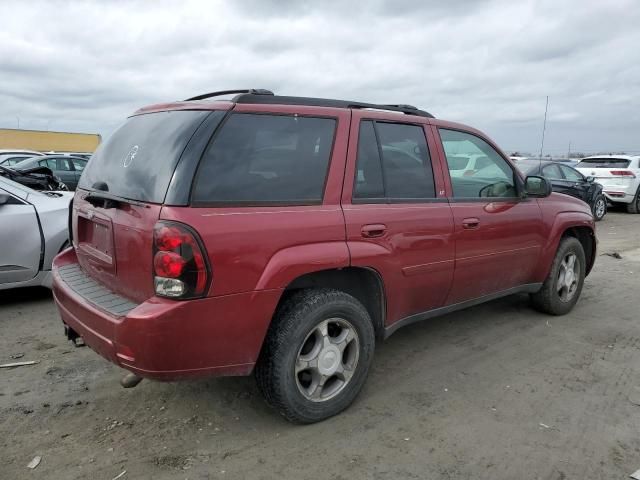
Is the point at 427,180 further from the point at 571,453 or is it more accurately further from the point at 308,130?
the point at 571,453

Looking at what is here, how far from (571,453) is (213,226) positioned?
2.23m

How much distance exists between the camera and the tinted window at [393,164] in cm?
329

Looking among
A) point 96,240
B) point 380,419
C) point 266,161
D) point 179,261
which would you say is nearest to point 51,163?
point 96,240

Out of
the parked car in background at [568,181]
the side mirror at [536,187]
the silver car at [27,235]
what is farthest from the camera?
the parked car in background at [568,181]

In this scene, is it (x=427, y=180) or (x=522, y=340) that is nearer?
(x=427, y=180)

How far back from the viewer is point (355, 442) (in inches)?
114

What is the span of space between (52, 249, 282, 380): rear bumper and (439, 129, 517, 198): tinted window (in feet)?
6.03

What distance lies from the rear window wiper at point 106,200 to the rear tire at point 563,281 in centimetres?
381

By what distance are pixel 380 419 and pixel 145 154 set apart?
80.4 inches

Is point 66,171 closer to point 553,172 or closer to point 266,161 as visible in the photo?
point 553,172

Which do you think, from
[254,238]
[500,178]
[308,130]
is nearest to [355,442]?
[254,238]

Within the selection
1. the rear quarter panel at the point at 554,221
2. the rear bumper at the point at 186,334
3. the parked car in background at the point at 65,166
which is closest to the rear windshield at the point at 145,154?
the rear bumper at the point at 186,334

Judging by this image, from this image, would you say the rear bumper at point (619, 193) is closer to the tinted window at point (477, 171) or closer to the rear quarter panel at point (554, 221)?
the rear quarter panel at point (554, 221)

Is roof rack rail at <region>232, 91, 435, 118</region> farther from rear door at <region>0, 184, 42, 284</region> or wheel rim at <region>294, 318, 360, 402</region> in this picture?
rear door at <region>0, 184, 42, 284</region>
